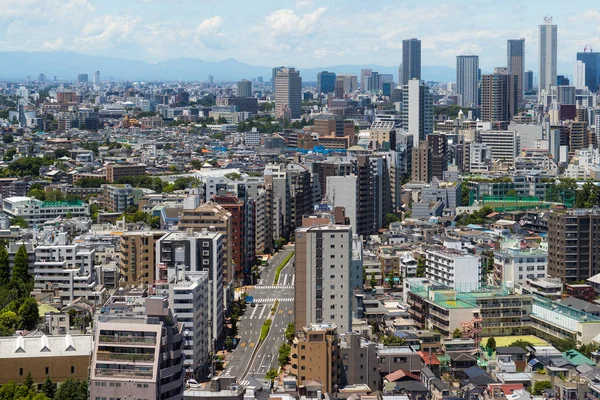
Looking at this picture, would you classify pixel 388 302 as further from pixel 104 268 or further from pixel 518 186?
pixel 518 186

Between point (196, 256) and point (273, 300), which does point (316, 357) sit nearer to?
point (196, 256)

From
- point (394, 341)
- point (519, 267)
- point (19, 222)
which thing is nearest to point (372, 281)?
point (519, 267)

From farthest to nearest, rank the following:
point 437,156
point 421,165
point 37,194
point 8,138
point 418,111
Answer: point 8,138 → point 418,111 → point 437,156 → point 421,165 → point 37,194

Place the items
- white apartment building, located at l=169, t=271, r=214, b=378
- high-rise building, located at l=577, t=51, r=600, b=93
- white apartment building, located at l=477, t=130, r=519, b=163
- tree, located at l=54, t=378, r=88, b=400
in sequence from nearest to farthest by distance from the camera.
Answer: tree, located at l=54, t=378, r=88, b=400, white apartment building, located at l=169, t=271, r=214, b=378, white apartment building, located at l=477, t=130, r=519, b=163, high-rise building, located at l=577, t=51, r=600, b=93

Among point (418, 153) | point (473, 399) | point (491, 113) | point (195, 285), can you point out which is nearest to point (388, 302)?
point (195, 285)

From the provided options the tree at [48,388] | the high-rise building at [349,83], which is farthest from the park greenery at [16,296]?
the high-rise building at [349,83]

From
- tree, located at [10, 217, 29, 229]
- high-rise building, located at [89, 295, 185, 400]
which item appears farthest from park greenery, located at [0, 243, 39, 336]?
high-rise building, located at [89, 295, 185, 400]

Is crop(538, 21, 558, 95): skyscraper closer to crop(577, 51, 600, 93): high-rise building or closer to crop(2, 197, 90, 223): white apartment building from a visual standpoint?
crop(577, 51, 600, 93): high-rise building

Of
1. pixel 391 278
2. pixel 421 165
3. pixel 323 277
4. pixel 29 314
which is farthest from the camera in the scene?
pixel 421 165
